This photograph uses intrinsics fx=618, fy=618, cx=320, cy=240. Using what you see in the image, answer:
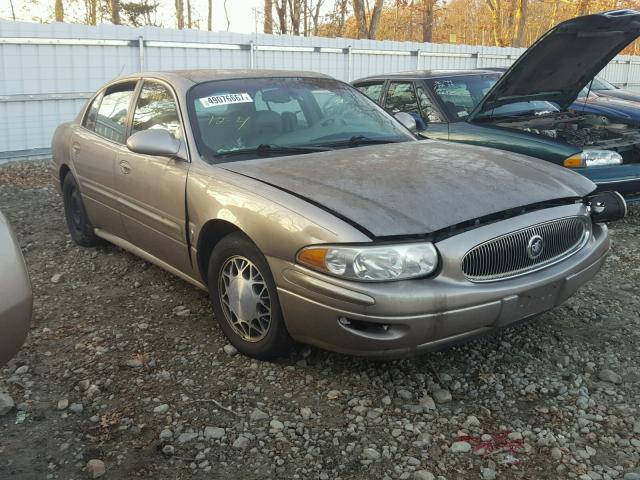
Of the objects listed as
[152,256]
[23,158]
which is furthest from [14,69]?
[152,256]

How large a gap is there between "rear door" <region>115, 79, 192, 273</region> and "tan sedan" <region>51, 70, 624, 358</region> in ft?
0.05

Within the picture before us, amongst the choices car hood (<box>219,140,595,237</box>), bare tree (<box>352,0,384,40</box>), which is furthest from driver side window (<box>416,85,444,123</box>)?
bare tree (<box>352,0,384,40</box>)

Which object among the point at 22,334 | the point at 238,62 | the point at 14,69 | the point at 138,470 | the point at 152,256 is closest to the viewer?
the point at 22,334

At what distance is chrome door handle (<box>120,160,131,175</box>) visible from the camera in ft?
13.7

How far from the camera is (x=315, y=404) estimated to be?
115 inches

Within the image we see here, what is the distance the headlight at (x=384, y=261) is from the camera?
2.65 metres

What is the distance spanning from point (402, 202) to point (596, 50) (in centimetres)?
383

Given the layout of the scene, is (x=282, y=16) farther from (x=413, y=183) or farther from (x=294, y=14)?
(x=413, y=183)

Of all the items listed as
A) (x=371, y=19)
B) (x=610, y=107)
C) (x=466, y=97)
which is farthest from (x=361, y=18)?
(x=610, y=107)

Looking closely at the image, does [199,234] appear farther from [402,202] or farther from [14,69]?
[14,69]

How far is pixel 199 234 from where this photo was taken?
11.3 ft

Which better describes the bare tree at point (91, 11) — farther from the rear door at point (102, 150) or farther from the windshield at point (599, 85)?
the rear door at point (102, 150)

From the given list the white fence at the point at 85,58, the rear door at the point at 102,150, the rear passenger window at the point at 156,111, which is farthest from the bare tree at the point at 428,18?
the rear passenger window at the point at 156,111

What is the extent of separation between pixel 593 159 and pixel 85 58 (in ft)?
28.5
